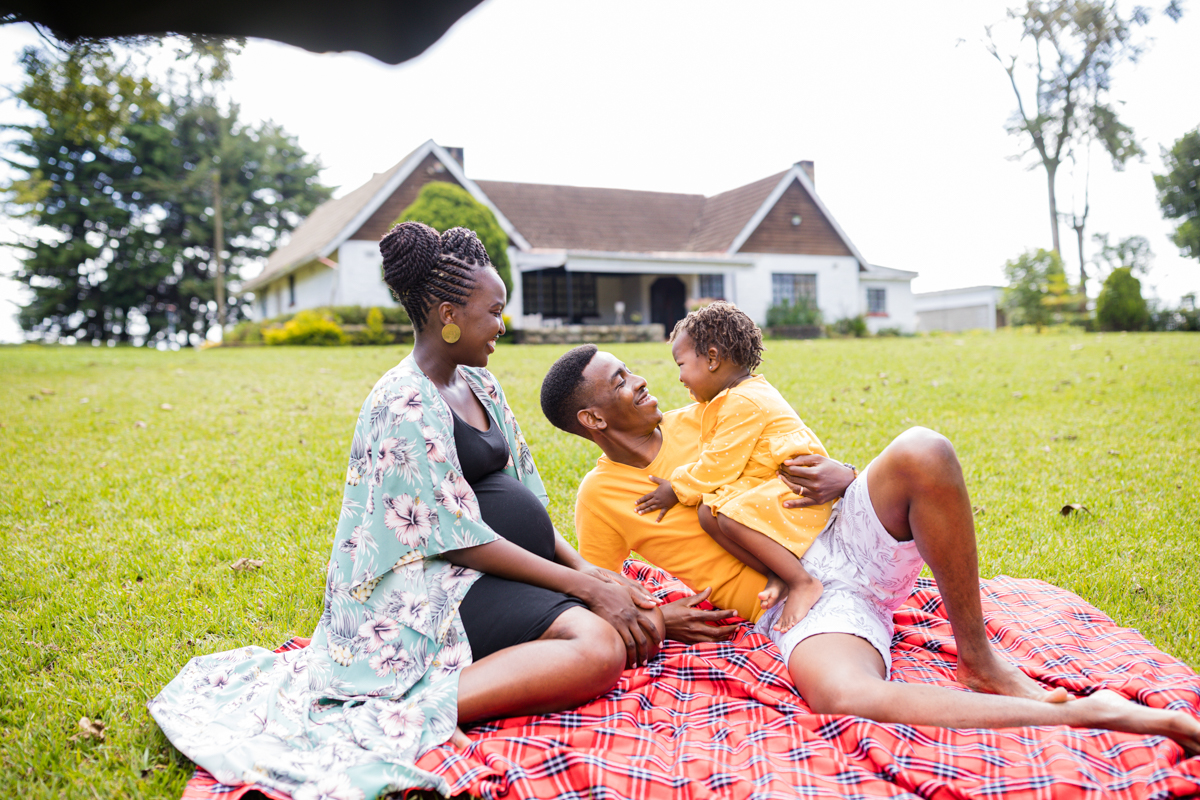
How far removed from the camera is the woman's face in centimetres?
264

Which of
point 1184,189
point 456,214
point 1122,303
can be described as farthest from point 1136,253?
point 456,214

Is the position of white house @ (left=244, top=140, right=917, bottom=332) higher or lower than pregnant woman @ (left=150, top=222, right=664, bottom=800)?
higher

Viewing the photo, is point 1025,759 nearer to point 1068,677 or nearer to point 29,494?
point 1068,677

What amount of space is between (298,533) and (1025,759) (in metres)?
3.90

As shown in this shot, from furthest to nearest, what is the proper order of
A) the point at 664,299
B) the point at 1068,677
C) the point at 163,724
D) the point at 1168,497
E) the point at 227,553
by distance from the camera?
the point at 664,299
the point at 1168,497
the point at 227,553
the point at 1068,677
the point at 163,724

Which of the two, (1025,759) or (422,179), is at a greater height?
(422,179)

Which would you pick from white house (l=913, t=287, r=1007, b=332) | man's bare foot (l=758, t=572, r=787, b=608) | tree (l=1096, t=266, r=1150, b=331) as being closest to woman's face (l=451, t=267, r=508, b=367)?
man's bare foot (l=758, t=572, r=787, b=608)

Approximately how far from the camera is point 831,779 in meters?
2.02

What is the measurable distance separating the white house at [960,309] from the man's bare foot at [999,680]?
36.9 meters

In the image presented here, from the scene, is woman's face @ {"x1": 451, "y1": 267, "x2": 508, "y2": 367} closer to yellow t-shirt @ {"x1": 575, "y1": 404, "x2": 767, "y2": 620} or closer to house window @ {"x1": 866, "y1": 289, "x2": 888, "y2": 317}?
yellow t-shirt @ {"x1": 575, "y1": 404, "x2": 767, "y2": 620}

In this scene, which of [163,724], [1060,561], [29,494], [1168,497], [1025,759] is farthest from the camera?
[29,494]

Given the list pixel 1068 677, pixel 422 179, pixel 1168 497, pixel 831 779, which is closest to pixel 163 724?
pixel 831 779

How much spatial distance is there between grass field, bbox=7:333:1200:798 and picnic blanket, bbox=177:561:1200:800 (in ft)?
2.21

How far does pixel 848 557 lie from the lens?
2.71m
